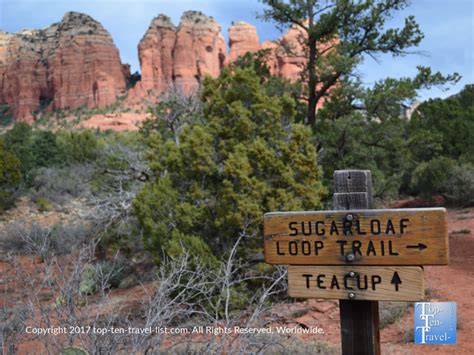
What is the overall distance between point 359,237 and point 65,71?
8734cm

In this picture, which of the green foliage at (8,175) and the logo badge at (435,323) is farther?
the green foliage at (8,175)

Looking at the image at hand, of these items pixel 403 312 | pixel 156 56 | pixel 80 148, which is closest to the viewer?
pixel 403 312

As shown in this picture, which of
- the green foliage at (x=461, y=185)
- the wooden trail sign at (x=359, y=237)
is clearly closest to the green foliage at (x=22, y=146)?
the green foliage at (x=461, y=185)

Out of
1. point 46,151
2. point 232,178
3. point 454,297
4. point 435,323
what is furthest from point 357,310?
point 46,151

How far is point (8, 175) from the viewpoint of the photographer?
21.7m

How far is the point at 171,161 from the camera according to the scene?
28.2 ft

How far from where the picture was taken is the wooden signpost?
2.40 meters

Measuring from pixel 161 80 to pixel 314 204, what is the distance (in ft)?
247

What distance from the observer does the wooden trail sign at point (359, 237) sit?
2383 millimetres

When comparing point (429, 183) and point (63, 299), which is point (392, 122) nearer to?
point (429, 183)

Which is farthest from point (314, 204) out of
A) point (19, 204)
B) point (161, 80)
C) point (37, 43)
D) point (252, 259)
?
point (37, 43)

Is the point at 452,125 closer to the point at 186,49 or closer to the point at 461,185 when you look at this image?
the point at 461,185

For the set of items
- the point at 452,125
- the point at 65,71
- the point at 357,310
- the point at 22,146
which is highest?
the point at 65,71

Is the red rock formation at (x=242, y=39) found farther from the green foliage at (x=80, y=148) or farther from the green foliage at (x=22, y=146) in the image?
the green foliage at (x=80, y=148)
